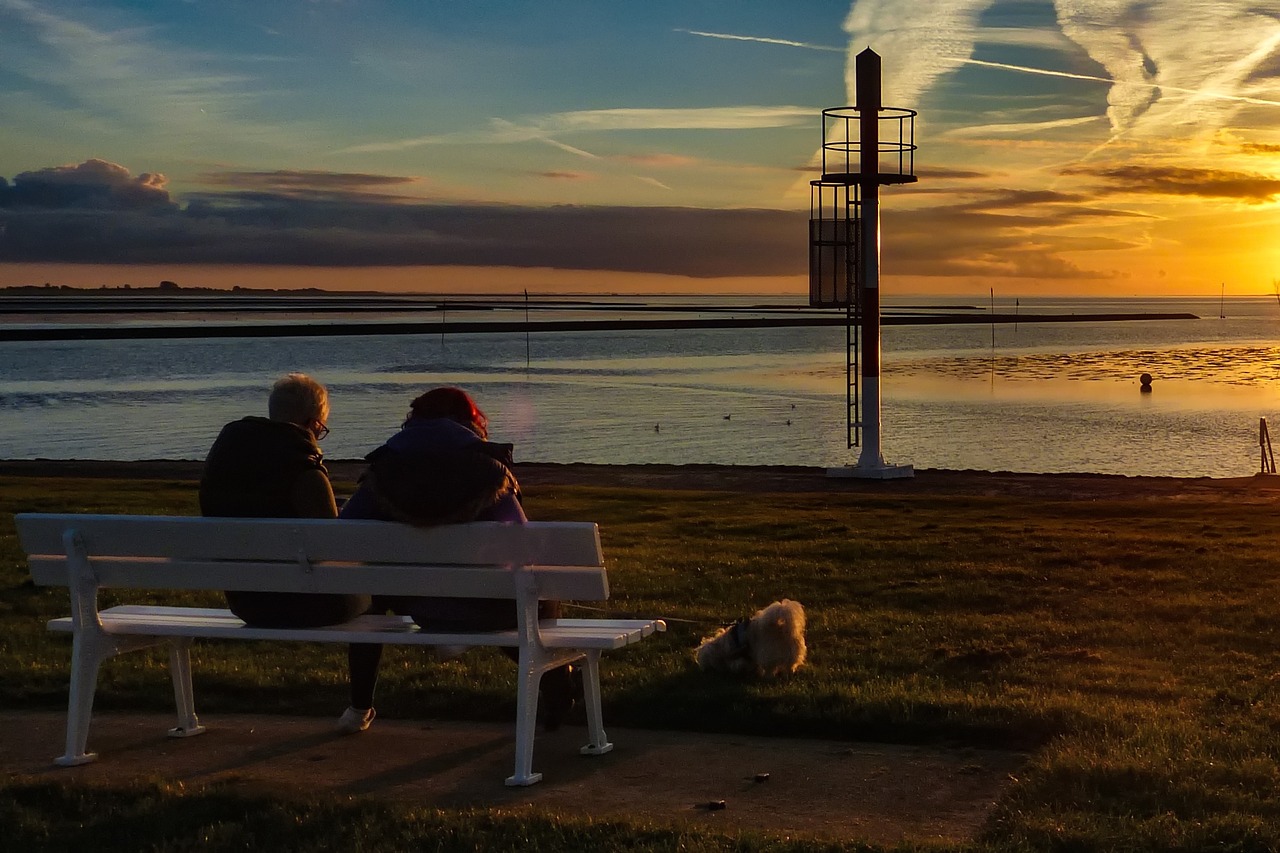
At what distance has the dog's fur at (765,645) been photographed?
694cm

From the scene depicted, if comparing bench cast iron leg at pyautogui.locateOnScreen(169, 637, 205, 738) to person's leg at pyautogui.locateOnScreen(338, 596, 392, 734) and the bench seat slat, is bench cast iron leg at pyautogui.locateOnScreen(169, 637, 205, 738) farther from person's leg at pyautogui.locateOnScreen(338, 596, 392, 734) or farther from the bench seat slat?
person's leg at pyautogui.locateOnScreen(338, 596, 392, 734)

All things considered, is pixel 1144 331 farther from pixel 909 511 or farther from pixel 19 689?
pixel 19 689

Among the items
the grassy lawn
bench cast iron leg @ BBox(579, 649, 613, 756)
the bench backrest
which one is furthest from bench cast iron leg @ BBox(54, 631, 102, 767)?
bench cast iron leg @ BBox(579, 649, 613, 756)

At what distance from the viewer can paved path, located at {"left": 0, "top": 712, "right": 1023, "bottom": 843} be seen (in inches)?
194

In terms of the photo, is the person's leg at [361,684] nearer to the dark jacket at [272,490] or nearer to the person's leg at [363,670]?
the person's leg at [363,670]

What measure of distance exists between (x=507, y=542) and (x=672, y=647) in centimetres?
283

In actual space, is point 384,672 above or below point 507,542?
below

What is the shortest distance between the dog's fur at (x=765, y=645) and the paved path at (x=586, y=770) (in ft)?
3.04

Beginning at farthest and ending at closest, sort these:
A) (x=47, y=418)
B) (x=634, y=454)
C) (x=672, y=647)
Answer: (x=47, y=418)
(x=634, y=454)
(x=672, y=647)

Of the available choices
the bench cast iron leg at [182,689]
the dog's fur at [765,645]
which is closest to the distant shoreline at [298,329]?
the dog's fur at [765,645]

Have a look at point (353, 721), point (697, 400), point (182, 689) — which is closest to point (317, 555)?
point (353, 721)

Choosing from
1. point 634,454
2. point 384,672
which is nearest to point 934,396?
point 634,454

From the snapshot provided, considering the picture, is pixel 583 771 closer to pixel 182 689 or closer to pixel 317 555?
pixel 317 555

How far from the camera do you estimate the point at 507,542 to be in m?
5.43
